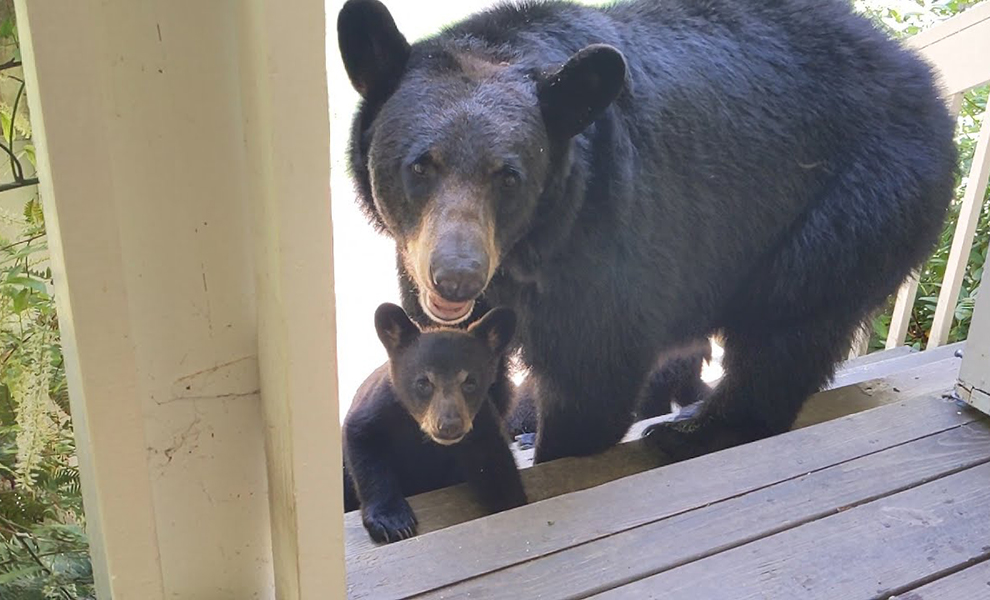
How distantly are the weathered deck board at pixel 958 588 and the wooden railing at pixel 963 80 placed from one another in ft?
4.67

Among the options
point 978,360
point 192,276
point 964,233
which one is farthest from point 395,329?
point 964,233

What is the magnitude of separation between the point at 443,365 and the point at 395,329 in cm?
19

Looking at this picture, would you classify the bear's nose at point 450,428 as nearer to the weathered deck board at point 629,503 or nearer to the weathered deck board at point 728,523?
the weathered deck board at point 629,503

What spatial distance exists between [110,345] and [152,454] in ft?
0.71

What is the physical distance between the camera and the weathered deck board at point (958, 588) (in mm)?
1608

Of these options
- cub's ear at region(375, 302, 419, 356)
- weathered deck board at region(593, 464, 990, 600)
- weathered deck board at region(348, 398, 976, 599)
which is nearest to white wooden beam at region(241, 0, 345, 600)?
weathered deck board at region(348, 398, 976, 599)

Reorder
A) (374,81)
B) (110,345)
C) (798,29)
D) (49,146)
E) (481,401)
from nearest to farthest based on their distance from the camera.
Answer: (49,146) < (110,345) < (374,81) < (481,401) < (798,29)

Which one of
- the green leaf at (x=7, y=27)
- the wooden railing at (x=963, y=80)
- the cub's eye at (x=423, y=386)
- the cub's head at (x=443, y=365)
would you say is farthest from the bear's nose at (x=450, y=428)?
the wooden railing at (x=963, y=80)

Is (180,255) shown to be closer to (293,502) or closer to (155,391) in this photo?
(155,391)

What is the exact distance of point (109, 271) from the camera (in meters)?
0.96

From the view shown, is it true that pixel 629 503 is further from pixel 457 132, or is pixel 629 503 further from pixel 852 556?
pixel 457 132

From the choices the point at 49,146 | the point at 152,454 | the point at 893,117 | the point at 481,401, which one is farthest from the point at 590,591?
the point at 893,117

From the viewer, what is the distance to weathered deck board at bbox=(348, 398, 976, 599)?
1.59 metres

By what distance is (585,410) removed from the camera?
2.34 metres
